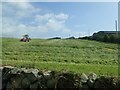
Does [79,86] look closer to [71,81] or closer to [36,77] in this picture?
[71,81]

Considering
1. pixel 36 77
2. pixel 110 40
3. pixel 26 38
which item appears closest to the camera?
pixel 36 77

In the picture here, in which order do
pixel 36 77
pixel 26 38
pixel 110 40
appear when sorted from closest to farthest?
1. pixel 36 77
2. pixel 110 40
3. pixel 26 38

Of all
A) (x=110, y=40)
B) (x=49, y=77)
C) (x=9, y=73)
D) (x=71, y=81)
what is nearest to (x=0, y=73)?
(x=9, y=73)

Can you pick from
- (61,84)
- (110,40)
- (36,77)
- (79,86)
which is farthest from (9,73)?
(110,40)

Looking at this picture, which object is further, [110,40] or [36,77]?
[110,40]

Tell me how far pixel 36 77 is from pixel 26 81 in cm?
38

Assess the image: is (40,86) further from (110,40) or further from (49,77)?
(110,40)

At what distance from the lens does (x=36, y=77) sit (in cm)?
929

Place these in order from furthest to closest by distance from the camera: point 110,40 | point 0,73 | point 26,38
A: 1. point 26,38
2. point 110,40
3. point 0,73

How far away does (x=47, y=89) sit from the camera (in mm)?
9086

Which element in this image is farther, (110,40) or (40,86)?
(110,40)

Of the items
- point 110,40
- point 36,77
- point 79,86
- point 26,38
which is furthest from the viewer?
point 26,38

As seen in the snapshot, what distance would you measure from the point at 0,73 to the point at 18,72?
0.85 metres

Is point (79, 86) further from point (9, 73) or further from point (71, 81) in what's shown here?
point (9, 73)
